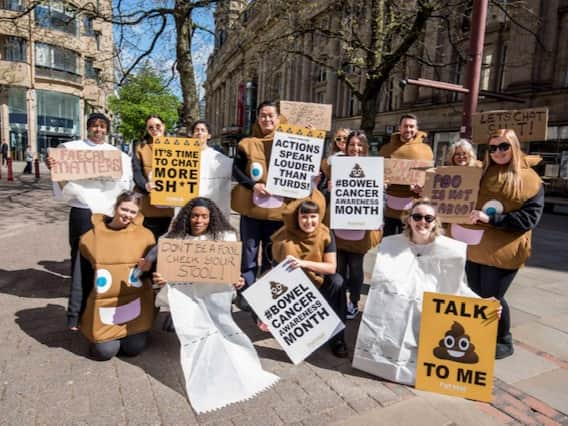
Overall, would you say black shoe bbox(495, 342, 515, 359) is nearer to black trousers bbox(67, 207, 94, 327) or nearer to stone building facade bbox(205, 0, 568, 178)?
black trousers bbox(67, 207, 94, 327)

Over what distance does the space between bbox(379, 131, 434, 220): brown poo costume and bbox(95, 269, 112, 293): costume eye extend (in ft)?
9.62

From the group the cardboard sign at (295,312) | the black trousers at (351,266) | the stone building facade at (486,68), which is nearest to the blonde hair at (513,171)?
the black trousers at (351,266)

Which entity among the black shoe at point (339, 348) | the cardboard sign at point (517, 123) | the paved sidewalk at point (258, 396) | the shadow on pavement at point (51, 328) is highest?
the cardboard sign at point (517, 123)

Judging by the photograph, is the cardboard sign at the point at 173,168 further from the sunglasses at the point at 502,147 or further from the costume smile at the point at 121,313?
the sunglasses at the point at 502,147

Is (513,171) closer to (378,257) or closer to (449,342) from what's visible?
(378,257)

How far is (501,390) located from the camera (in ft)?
10.1

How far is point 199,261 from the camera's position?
10.3 feet

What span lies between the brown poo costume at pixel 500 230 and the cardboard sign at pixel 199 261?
1.95m

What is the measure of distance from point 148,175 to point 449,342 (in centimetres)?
327

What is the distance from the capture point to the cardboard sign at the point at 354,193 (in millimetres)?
3891

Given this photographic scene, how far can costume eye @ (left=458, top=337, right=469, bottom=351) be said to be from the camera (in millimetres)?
2965

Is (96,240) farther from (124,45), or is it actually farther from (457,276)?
(124,45)

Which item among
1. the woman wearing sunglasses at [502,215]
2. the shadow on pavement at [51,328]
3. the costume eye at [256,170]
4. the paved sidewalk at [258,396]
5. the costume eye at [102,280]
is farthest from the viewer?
the costume eye at [256,170]

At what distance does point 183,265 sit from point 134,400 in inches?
36.8
